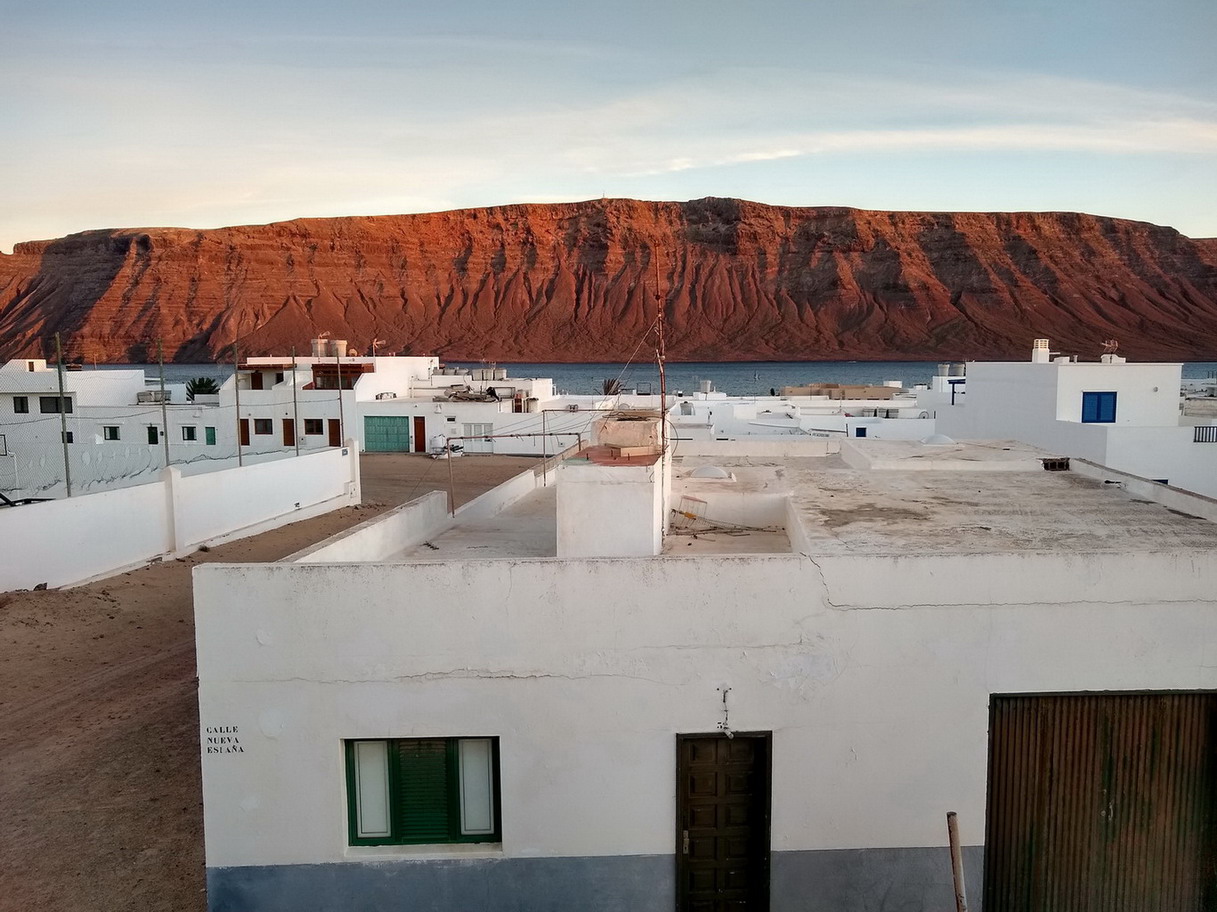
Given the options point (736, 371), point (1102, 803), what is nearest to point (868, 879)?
point (1102, 803)

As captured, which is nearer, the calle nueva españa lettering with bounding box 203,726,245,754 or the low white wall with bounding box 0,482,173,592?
the calle nueva españa lettering with bounding box 203,726,245,754

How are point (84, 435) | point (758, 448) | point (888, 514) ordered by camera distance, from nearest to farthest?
1. point (888, 514)
2. point (758, 448)
3. point (84, 435)

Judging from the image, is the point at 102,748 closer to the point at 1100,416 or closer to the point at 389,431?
the point at 1100,416

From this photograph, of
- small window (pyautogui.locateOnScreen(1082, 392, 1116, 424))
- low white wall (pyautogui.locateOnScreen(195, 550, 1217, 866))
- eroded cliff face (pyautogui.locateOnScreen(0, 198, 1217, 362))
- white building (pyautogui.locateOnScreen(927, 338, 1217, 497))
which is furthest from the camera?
eroded cliff face (pyautogui.locateOnScreen(0, 198, 1217, 362))

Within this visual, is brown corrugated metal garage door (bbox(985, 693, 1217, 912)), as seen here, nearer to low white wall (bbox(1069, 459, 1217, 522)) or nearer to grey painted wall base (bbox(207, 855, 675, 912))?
low white wall (bbox(1069, 459, 1217, 522))

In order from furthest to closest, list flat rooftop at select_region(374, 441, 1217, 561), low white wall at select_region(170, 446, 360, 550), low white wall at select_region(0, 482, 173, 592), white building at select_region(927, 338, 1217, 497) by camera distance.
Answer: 1. low white wall at select_region(170, 446, 360, 550)
2. white building at select_region(927, 338, 1217, 497)
3. low white wall at select_region(0, 482, 173, 592)
4. flat rooftop at select_region(374, 441, 1217, 561)

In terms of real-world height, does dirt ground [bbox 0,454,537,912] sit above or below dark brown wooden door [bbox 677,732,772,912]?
below

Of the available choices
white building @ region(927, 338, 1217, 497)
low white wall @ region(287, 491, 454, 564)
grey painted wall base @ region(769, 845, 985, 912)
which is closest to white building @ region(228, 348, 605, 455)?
white building @ region(927, 338, 1217, 497)
